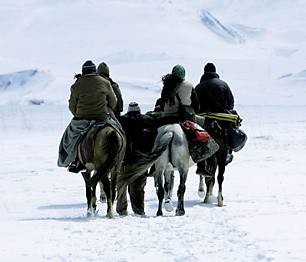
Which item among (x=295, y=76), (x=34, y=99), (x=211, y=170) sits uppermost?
(x=295, y=76)

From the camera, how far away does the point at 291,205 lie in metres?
11.1

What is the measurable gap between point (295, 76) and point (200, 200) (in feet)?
523

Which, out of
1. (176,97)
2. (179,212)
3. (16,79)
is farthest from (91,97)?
(16,79)

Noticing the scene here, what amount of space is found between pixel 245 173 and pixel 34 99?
337ft

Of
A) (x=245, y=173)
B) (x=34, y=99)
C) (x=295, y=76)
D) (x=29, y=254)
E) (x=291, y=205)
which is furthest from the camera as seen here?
(x=295, y=76)

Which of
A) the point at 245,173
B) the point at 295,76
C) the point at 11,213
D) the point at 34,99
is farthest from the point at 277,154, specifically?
the point at 295,76

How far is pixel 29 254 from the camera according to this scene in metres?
6.98

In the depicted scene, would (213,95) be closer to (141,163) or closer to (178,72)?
(178,72)

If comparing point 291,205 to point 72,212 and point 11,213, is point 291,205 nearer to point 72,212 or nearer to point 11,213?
point 72,212

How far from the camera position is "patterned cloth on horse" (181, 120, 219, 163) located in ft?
33.8

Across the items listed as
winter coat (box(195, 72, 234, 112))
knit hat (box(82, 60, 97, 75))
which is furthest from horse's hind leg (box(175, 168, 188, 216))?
winter coat (box(195, 72, 234, 112))

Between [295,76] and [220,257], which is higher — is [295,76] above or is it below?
above

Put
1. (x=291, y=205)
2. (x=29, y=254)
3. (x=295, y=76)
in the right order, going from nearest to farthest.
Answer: (x=29, y=254)
(x=291, y=205)
(x=295, y=76)

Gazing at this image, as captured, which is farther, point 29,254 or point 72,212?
point 72,212
